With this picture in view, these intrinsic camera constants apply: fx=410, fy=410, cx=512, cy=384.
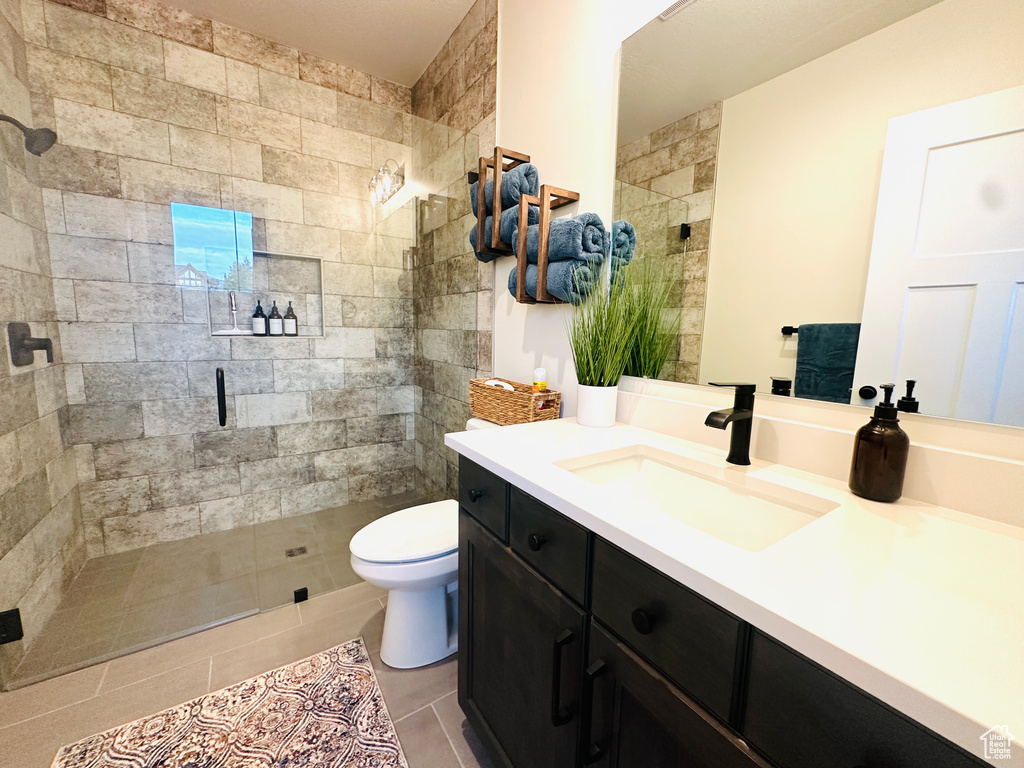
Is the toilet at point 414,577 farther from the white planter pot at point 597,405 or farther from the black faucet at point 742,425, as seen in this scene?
the black faucet at point 742,425

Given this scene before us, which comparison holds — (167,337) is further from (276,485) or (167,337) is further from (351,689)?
(351,689)

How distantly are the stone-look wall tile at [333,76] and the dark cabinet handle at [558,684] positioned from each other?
294cm

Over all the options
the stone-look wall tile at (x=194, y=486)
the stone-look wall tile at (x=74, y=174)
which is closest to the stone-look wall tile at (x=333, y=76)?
the stone-look wall tile at (x=74, y=174)

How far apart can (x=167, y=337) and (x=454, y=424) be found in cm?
153

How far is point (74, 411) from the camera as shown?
6.45 feet

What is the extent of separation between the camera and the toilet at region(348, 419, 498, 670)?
139 centimetres

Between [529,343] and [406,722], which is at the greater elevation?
[529,343]

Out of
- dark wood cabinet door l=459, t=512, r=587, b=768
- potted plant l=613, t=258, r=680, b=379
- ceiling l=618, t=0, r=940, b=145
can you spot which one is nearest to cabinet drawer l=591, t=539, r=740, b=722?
dark wood cabinet door l=459, t=512, r=587, b=768

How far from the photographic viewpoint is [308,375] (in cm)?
248

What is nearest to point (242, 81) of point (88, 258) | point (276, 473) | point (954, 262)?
point (88, 258)

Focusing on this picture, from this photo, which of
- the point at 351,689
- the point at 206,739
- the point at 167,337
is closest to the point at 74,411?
the point at 167,337

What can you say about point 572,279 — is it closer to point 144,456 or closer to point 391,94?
point 391,94

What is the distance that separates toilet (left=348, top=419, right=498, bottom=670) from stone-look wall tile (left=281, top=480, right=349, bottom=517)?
114cm

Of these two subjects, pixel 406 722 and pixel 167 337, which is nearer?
pixel 406 722
